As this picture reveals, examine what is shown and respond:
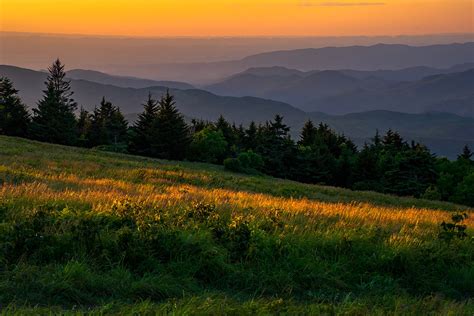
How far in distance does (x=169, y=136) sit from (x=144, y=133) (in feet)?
15.7

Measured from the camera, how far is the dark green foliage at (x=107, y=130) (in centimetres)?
6906

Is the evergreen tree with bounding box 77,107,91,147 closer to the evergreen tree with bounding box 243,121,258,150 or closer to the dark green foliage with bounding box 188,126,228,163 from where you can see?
the dark green foliage with bounding box 188,126,228,163

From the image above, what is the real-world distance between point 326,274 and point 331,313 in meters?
1.69

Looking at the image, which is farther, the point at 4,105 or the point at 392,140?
the point at 392,140

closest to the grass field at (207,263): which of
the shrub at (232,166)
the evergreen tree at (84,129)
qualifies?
the shrub at (232,166)

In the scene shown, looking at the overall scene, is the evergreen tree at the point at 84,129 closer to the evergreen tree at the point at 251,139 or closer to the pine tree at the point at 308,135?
the evergreen tree at the point at 251,139

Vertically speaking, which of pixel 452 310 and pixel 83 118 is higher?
pixel 83 118

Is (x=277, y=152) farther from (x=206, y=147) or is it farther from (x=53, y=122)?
(x=53, y=122)

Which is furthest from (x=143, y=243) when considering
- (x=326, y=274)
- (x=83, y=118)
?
(x=83, y=118)

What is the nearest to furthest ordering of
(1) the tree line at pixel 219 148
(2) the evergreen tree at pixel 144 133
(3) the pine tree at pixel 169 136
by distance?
(3) the pine tree at pixel 169 136, (1) the tree line at pixel 219 148, (2) the evergreen tree at pixel 144 133

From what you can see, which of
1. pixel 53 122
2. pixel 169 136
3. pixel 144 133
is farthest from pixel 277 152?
pixel 53 122

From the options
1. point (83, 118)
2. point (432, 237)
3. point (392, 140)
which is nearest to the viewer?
point (432, 237)

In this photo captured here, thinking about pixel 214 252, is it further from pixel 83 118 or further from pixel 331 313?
pixel 83 118

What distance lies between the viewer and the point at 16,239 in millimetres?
7023
